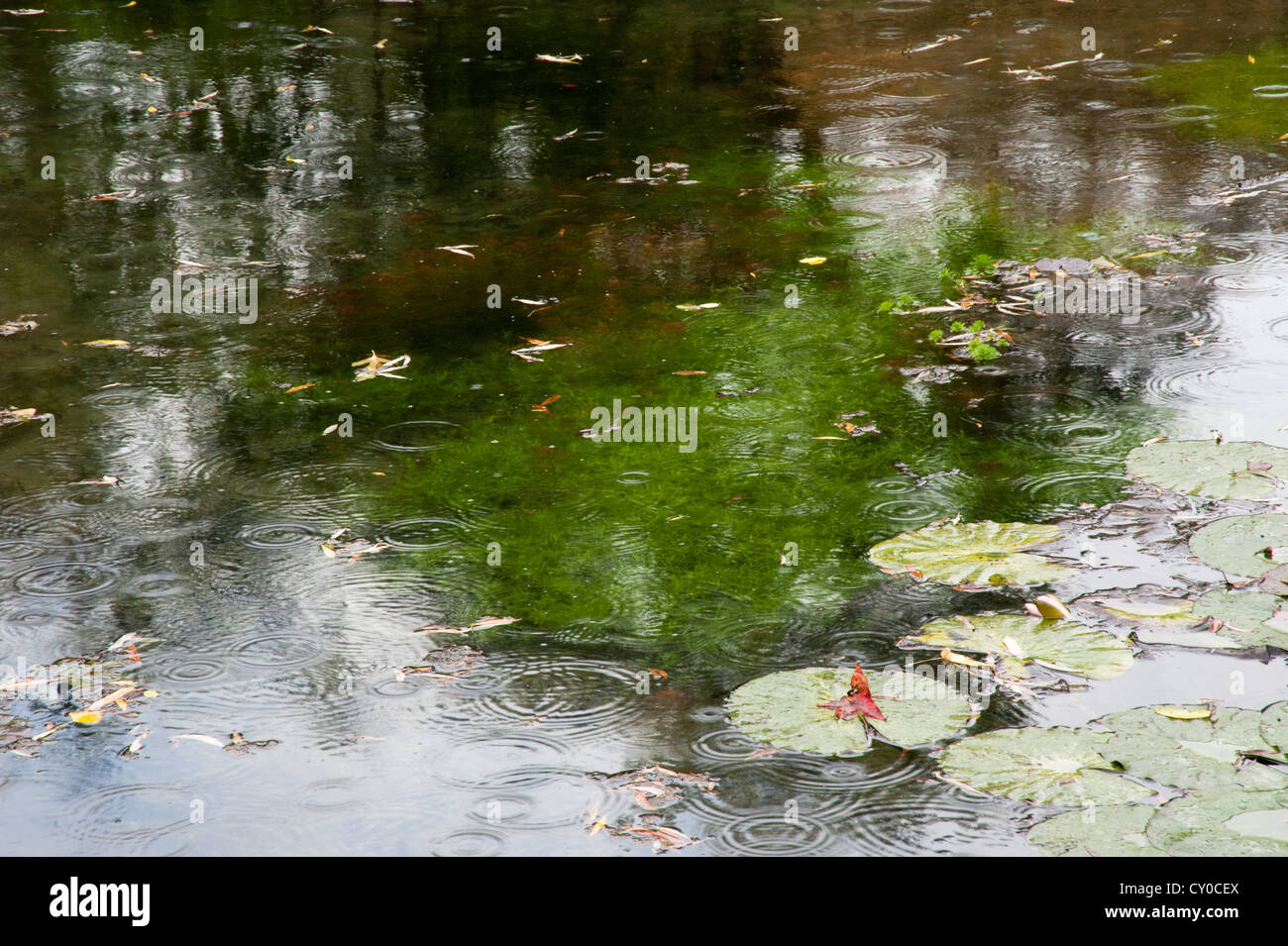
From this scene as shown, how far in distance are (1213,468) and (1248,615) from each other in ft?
2.46

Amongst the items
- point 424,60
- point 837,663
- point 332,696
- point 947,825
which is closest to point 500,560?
point 332,696

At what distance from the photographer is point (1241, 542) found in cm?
333

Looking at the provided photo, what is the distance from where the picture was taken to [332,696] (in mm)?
3059

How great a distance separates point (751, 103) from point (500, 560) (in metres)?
4.90

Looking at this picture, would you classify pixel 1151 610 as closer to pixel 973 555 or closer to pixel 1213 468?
pixel 973 555

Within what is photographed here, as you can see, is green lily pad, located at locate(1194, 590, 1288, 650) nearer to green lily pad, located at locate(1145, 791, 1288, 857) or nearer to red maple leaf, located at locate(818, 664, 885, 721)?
green lily pad, located at locate(1145, 791, 1288, 857)

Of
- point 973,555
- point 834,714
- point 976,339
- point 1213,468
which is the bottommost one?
point 834,714

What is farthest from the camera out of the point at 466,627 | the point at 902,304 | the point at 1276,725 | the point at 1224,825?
the point at 902,304

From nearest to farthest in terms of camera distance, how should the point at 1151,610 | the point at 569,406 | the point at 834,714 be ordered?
the point at 834,714 < the point at 1151,610 < the point at 569,406

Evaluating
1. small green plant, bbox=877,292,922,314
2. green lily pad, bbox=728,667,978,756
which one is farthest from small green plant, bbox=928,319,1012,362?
green lily pad, bbox=728,667,978,756

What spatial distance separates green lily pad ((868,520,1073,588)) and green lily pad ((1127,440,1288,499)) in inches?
18.4

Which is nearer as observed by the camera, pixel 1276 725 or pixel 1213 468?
pixel 1276 725

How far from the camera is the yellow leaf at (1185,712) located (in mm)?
2736

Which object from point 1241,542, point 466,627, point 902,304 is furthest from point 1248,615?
point 902,304
